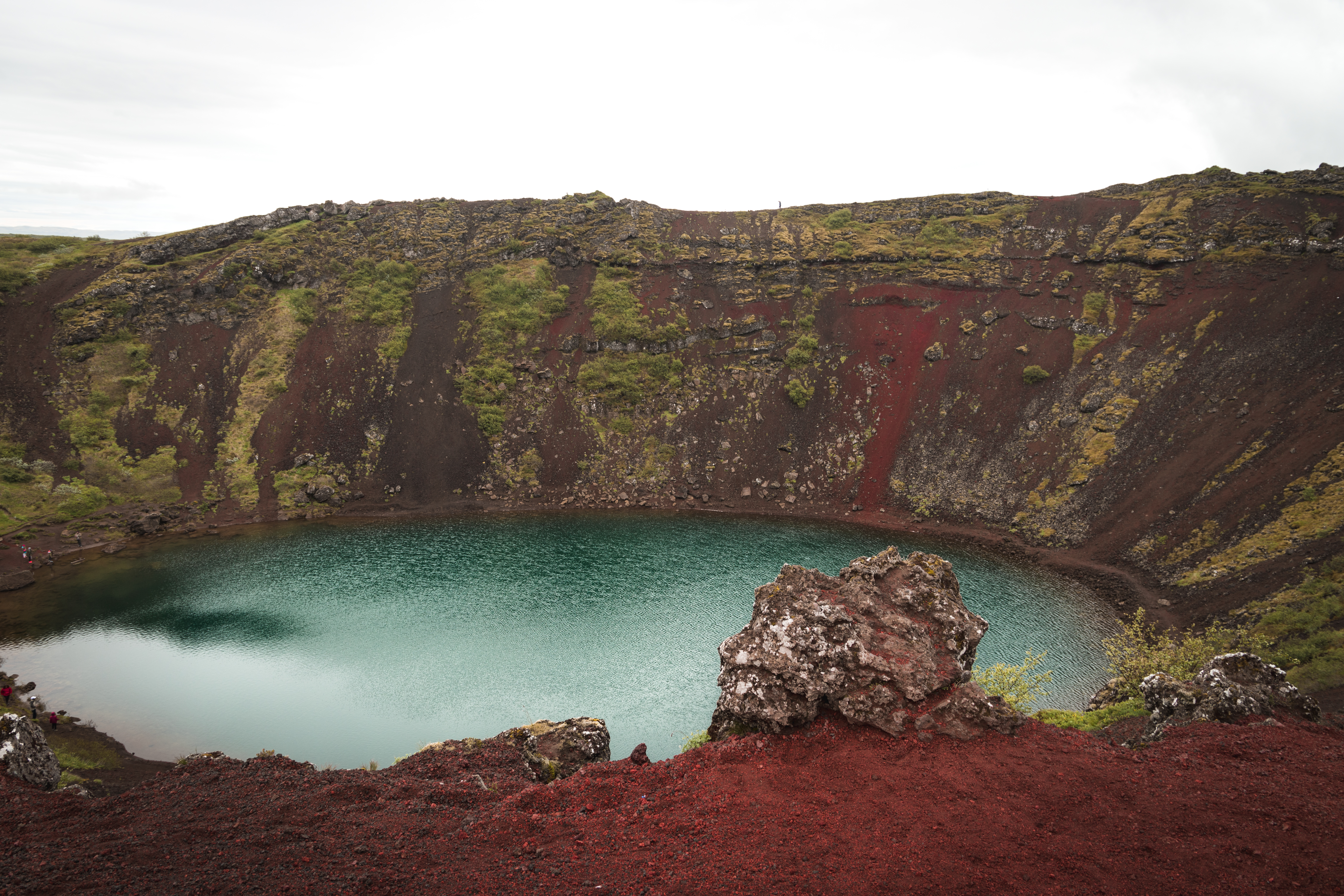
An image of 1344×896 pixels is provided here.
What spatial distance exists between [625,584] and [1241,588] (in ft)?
126

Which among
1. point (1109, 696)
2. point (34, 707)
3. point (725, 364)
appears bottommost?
point (34, 707)

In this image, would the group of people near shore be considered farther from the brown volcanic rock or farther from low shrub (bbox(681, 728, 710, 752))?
low shrub (bbox(681, 728, 710, 752))

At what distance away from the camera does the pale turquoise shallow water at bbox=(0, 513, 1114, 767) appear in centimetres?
3259

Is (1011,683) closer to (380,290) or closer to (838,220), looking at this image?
(838,220)

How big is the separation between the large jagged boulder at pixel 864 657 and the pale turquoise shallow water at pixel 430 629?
14345 millimetres

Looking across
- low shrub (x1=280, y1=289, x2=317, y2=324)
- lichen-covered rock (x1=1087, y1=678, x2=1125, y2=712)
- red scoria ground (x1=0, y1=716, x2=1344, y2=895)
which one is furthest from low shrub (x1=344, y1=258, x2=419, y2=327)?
lichen-covered rock (x1=1087, y1=678, x2=1125, y2=712)

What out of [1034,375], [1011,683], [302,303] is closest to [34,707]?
[1011,683]

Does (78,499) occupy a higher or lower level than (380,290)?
lower

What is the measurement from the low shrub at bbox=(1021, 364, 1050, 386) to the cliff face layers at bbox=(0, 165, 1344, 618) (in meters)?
0.26

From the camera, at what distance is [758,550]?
176 ft

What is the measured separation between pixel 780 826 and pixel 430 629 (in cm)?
3328

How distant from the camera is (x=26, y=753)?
62.0ft

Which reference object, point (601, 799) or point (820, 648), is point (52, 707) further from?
point (820, 648)

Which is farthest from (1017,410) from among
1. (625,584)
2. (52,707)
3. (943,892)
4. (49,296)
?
(49,296)
